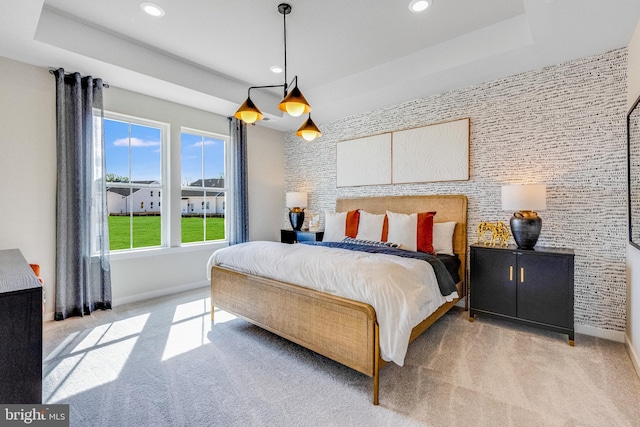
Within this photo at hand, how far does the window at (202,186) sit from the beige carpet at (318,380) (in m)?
1.88

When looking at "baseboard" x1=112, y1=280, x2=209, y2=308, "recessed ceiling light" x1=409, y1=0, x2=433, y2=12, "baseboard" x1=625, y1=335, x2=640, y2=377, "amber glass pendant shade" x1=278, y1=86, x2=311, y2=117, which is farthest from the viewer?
"baseboard" x1=112, y1=280, x2=209, y2=308

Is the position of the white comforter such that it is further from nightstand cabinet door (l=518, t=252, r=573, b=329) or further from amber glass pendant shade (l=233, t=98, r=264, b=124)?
amber glass pendant shade (l=233, t=98, r=264, b=124)

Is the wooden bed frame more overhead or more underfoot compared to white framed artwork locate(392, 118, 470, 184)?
more underfoot

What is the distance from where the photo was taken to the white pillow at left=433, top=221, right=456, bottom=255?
344 cm

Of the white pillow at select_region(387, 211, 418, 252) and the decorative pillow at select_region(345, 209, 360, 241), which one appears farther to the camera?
the decorative pillow at select_region(345, 209, 360, 241)

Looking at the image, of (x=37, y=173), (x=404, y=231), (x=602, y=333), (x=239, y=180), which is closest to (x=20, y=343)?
(x=37, y=173)

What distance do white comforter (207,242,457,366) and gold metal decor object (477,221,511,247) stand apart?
82 cm

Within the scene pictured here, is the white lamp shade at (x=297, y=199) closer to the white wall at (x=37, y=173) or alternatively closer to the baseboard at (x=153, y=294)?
the baseboard at (x=153, y=294)

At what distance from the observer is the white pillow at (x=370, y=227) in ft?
12.5

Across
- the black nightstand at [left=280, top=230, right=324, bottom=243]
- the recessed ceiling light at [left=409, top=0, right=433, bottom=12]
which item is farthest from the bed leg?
the black nightstand at [left=280, top=230, right=324, bottom=243]

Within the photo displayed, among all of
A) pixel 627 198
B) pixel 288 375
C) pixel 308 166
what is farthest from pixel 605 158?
pixel 308 166

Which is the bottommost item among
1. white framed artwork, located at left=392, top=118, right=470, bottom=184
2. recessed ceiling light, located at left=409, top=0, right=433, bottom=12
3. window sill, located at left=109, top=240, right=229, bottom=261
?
window sill, located at left=109, top=240, right=229, bottom=261

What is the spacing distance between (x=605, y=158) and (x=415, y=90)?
2027mm

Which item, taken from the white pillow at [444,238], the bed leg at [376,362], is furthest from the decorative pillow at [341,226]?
the bed leg at [376,362]
